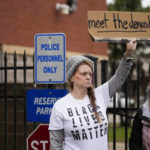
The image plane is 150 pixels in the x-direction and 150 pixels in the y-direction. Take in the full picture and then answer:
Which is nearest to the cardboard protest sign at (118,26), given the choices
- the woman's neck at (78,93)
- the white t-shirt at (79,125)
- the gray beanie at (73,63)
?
the gray beanie at (73,63)

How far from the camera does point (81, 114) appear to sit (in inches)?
127

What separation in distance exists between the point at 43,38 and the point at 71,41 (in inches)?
509

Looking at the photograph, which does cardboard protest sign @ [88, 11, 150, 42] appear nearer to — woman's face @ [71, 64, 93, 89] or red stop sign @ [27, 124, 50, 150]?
woman's face @ [71, 64, 93, 89]

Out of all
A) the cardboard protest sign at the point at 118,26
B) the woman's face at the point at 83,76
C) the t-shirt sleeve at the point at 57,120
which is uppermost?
the cardboard protest sign at the point at 118,26

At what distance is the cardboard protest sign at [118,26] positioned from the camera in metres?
3.62

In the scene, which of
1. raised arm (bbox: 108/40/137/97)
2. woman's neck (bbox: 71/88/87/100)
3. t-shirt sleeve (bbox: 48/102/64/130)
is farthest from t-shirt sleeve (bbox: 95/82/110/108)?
t-shirt sleeve (bbox: 48/102/64/130)

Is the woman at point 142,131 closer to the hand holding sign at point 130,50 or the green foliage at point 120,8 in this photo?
the hand holding sign at point 130,50

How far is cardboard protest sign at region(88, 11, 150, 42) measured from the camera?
11.9ft

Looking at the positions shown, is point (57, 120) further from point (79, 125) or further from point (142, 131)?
point (142, 131)

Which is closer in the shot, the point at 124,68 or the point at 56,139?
the point at 56,139

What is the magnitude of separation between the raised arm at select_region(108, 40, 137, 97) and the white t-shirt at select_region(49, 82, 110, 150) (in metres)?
0.29

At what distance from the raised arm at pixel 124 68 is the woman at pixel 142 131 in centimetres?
32

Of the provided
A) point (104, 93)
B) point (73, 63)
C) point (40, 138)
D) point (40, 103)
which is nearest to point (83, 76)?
point (73, 63)

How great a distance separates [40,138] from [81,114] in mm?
1750
